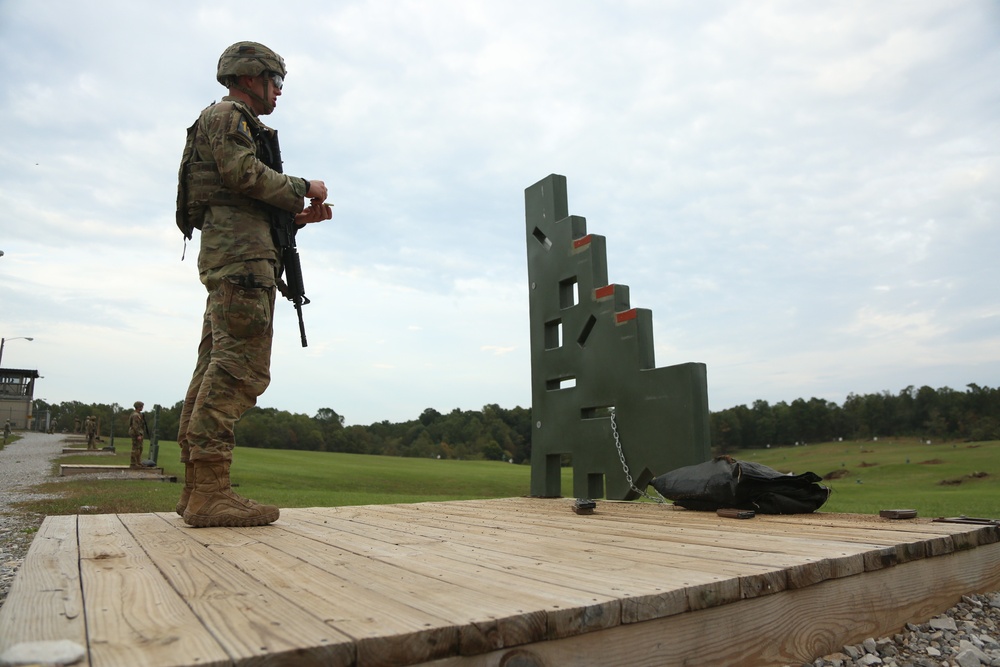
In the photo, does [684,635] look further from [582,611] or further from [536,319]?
[536,319]

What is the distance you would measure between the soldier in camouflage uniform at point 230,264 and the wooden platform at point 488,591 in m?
0.24

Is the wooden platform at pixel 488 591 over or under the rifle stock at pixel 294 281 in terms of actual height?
under

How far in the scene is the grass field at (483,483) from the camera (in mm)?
7836

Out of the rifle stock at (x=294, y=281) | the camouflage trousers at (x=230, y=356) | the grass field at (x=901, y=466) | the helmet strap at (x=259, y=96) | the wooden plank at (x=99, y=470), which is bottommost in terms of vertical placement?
the grass field at (x=901, y=466)

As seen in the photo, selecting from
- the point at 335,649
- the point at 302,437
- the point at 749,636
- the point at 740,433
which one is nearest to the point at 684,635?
the point at 749,636

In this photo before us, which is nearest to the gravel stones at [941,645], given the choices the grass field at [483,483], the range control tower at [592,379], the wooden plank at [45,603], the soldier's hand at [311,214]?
the wooden plank at [45,603]

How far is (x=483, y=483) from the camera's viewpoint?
20844 mm

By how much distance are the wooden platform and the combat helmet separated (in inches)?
85.4

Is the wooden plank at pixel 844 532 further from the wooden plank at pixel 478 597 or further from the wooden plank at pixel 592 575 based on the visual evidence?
the wooden plank at pixel 478 597

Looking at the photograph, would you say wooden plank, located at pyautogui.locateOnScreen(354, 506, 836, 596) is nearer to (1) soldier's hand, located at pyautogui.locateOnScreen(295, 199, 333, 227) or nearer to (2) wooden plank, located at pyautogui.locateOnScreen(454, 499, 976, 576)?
(2) wooden plank, located at pyautogui.locateOnScreen(454, 499, 976, 576)

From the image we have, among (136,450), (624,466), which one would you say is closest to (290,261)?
(624,466)

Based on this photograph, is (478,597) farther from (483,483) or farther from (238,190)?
(483,483)

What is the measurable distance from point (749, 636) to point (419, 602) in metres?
0.83

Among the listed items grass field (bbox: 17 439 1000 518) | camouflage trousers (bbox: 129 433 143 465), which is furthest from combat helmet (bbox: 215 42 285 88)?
camouflage trousers (bbox: 129 433 143 465)
